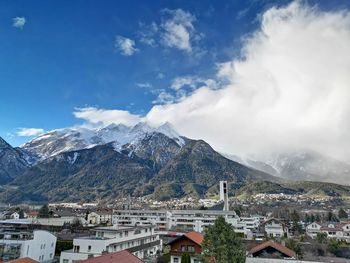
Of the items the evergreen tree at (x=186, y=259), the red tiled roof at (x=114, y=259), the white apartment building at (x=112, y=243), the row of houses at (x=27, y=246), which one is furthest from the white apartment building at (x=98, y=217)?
the red tiled roof at (x=114, y=259)

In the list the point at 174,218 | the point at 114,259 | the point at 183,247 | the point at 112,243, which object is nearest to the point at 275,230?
the point at 174,218

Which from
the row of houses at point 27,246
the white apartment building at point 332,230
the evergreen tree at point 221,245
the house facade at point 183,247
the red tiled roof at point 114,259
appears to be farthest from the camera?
the white apartment building at point 332,230

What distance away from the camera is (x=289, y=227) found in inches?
3462

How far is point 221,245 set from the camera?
23.5 metres

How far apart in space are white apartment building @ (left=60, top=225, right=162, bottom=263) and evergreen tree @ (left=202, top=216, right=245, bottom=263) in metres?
18.9

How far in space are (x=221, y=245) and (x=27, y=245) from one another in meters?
28.0

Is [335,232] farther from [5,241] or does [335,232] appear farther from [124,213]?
[5,241]

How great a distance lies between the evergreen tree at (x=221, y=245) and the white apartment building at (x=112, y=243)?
62.0 feet

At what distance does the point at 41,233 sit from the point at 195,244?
2086 centimetres

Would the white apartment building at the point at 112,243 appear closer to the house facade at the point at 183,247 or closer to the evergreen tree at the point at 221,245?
the house facade at the point at 183,247

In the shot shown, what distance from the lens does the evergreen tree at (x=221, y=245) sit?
2316cm

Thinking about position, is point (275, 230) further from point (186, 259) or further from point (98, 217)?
point (98, 217)

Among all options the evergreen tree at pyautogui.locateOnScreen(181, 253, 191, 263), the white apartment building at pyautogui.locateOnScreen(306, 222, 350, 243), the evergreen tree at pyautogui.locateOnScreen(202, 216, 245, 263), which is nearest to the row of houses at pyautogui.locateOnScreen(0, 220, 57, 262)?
the evergreen tree at pyautogui.locateOnScreen(181, 253, 191, 263)

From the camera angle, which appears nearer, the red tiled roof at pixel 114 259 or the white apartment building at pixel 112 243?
the red tiled roof at pixel 114 259
